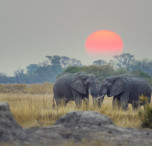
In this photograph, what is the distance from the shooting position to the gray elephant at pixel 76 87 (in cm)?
1725

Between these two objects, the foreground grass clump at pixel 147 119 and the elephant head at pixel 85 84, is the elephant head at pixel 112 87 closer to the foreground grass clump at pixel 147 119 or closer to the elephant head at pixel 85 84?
the elephant head at pixel 85 84

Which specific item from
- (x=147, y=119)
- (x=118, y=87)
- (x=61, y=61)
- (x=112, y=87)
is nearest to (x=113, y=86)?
(x=112, y=87)

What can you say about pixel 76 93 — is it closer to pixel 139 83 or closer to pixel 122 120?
pixel 139 83

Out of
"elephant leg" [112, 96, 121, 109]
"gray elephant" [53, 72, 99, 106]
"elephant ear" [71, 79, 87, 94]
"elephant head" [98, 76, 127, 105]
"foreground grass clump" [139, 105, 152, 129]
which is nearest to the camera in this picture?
"foreground grass clump" [139, 105, 152, 129]

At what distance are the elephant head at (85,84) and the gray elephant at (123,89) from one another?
1.41 ft

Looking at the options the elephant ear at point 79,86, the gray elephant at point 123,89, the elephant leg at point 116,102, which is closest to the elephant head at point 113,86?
the gray elephant at point 123,89

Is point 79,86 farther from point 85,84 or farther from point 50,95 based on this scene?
point 50,95

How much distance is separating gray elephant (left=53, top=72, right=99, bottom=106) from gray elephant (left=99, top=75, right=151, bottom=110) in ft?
1.80

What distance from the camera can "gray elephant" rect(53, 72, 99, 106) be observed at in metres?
17.2

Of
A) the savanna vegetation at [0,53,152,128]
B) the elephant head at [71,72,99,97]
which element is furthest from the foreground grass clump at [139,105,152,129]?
the elephant head at [71,72,99,97]

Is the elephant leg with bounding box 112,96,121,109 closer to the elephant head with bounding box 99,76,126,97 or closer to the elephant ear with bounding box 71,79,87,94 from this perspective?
the elephant head with bounding box 99,76,126,97

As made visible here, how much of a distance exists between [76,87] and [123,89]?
2.18 metres

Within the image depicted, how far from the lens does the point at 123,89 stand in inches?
708

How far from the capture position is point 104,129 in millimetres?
8625
